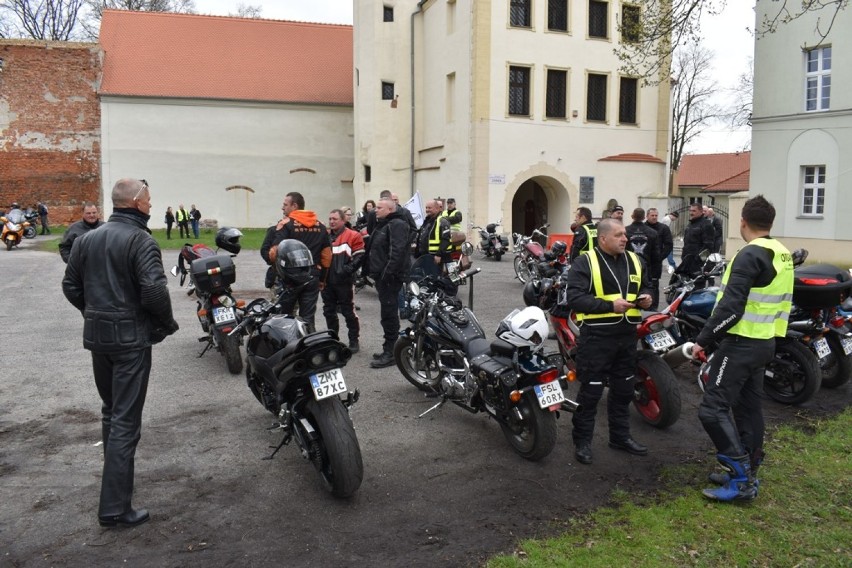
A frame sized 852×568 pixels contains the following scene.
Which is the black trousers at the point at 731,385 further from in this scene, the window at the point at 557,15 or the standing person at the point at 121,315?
the window at the point at 557,15

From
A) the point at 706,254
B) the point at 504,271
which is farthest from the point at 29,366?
the point at 504,271

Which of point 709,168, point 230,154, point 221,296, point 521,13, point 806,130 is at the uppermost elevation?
point 521,13

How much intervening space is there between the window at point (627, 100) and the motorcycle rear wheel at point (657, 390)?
22679mm

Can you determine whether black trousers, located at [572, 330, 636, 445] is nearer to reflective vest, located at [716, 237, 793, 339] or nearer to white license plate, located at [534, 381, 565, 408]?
white license plate, located at [534, 381, 565, 408]

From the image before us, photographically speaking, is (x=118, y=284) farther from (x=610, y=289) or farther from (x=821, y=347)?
(x=821, y=347)

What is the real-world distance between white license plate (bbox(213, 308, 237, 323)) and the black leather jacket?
3.48 metres

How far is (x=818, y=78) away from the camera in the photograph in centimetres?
2195

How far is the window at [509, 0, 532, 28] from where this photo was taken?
25062 millimetres

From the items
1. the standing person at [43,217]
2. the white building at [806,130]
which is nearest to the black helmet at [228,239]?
the white building at [806,130]

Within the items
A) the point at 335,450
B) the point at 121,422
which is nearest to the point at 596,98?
the point at 335,450

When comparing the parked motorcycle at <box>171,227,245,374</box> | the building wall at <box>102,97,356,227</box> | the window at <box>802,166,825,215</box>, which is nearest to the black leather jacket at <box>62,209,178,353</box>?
the parked motorcycle at <box>171,227,245,374</box>

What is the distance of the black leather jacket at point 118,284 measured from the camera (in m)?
4.11

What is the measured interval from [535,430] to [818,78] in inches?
845

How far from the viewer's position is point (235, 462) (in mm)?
5133
